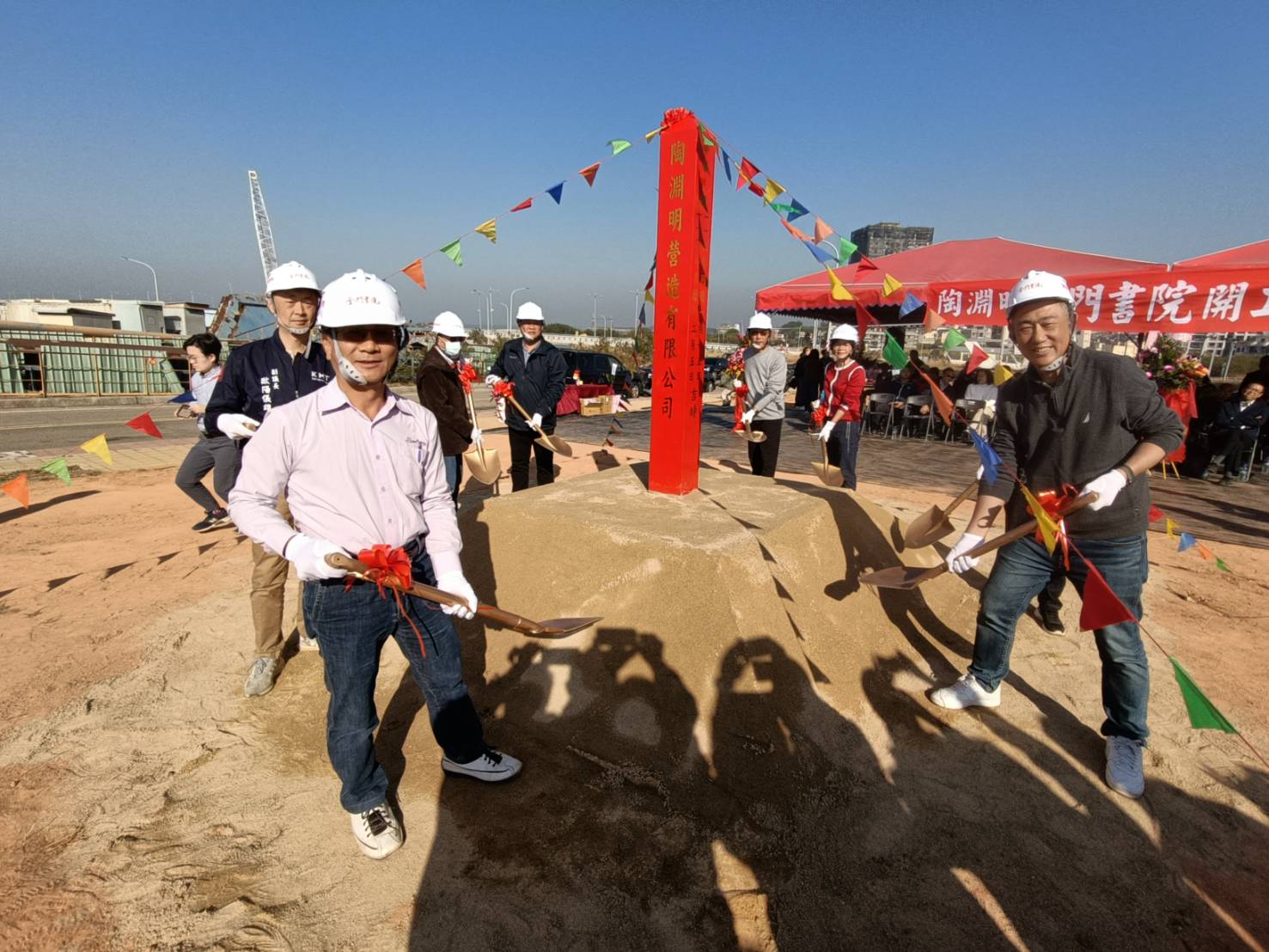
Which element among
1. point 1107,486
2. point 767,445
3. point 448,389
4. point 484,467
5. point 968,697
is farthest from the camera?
point 484,467

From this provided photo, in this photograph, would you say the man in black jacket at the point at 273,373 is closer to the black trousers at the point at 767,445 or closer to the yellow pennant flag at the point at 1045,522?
the yellow pennant flag at the point at 1045,522

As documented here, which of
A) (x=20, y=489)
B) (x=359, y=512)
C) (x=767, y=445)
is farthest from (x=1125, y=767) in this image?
(x=20, y=489)

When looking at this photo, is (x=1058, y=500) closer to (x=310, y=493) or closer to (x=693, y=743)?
(x=693, y=743)

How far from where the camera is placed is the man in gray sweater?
18.3ft

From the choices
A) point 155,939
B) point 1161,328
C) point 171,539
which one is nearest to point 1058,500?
point 155,939

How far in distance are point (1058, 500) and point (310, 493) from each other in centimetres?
287

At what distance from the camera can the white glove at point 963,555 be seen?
2783mm

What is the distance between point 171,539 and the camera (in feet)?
17.9

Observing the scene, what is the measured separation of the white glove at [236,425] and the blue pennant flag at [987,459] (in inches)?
126

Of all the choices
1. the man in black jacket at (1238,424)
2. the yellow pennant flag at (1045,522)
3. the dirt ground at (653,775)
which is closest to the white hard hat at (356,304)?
the dirt ground at (653,775)

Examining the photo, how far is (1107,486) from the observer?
237cm

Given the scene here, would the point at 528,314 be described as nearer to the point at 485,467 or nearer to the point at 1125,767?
the point at 485,467

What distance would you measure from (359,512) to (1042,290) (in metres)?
2.69

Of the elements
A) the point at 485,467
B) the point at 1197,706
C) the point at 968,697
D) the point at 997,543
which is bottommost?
the point at 968,697
